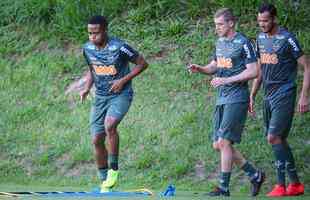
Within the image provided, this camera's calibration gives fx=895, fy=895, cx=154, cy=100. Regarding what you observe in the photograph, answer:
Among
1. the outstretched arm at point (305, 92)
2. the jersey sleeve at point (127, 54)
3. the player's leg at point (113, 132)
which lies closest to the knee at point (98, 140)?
the player's leg at point (113, 132)

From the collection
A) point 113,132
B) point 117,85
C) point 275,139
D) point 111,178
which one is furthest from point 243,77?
point 111,178

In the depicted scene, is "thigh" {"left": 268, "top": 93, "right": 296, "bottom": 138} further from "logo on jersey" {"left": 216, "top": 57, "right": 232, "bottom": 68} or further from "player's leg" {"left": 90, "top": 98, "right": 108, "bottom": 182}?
"player's leg" {"left": 90, "top": 98, "right": 108, "bottom": 182}

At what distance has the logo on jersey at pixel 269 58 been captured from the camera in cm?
967

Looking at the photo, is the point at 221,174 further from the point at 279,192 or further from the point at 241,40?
the point at 241,40

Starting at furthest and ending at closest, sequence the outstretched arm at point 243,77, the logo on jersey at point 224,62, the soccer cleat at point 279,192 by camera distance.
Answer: the soccer cleat at point 279,192
the logo on jersey at point 224,62
the outstretched arm at point 243,77

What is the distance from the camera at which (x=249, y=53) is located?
367 inches

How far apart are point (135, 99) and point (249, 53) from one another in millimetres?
4990

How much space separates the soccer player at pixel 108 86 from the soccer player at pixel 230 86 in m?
0.96

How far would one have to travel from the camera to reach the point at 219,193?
920 cm

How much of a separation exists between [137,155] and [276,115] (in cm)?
333

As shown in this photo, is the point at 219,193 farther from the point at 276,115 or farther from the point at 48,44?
the point at 48,44

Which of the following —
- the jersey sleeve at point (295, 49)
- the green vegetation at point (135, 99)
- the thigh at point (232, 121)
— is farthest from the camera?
the green vegetation at point (135, 99)

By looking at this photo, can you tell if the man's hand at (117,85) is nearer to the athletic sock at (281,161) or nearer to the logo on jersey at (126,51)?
the logo on jersey at (126,51)

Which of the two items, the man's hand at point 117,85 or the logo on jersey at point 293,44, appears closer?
the logo on jersey at point 293,44
